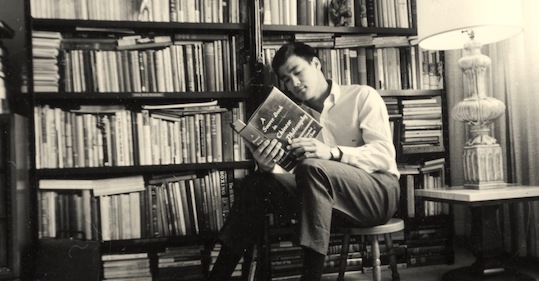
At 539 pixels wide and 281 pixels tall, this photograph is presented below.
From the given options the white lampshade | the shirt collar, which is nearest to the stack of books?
the shirt collar

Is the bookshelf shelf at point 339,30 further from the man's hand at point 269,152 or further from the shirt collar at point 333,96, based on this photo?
the man's hand at point 269,152

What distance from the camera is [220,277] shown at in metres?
1.71

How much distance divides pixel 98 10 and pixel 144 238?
3.37 feet

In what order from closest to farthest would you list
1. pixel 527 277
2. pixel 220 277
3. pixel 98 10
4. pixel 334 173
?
pixel 334 173
pixel 220 277
pixel 527 277
pixel 98 10

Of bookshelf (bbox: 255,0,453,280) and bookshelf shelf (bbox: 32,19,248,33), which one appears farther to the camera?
bookshelf (bbox: 255,0,453,280)

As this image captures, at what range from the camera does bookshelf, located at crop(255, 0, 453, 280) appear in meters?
2.21

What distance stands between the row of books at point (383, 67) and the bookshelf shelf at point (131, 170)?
63cm

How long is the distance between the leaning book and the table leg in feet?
2.52

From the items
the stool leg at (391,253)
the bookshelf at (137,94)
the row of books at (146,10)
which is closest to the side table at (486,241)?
the stool leg at (391,253)

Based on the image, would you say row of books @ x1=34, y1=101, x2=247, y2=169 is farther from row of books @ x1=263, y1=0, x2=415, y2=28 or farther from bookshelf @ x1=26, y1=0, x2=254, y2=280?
row of books @ x1=263, y1=0, x2=415, y2=28

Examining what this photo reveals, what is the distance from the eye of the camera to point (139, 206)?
206 cm

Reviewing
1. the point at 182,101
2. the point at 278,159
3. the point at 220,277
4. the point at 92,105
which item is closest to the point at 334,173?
the point at 278,159

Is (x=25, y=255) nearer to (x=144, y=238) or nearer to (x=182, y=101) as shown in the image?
(x=144, y=238)

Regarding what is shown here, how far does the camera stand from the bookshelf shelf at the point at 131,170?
1968 mm
